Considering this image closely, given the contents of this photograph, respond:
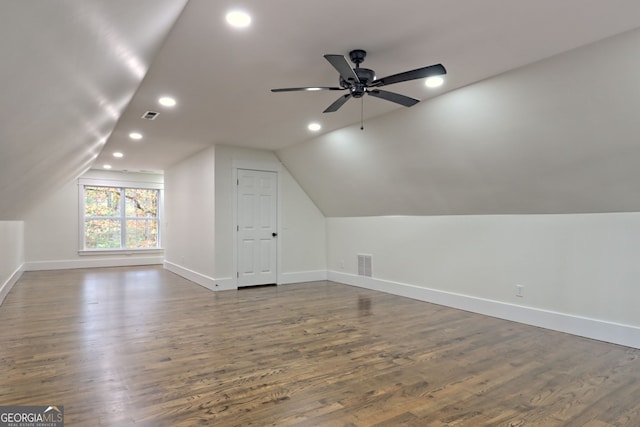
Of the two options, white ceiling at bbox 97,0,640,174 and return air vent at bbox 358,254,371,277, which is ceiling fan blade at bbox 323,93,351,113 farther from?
return air vent at bbox 358,254,371,277

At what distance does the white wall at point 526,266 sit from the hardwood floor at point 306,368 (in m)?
0.27

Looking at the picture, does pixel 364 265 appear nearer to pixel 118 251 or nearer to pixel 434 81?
pixel 434 81

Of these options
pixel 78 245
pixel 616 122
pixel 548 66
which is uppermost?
pixel 548 66

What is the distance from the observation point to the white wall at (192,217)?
640 centimetres

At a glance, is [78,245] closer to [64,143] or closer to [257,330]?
[64,143]

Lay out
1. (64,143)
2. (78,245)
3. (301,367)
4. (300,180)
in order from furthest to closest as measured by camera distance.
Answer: (78,245) < (300,180) < (64,143) < (301,367)

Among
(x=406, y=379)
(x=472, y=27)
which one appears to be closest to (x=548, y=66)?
(x=472, y=27)

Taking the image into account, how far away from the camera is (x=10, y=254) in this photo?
650 cm

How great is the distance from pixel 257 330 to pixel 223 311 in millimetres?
1004

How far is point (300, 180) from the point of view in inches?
276

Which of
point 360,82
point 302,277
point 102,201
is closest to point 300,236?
point 302,277

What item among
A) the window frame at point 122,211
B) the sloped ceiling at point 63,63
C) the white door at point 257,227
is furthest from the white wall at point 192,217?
the sloped ceiling at point 63,63

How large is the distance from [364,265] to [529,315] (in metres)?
2.82

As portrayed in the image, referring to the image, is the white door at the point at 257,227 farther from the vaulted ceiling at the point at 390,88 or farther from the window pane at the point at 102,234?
the window pane at the point at 102,234
